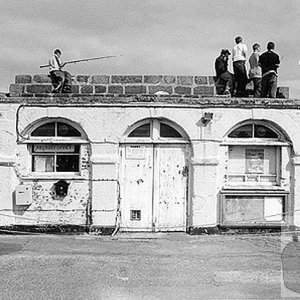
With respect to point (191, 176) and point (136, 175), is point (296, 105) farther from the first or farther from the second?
point (136, 175)

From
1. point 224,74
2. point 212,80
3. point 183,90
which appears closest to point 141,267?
point 183,90

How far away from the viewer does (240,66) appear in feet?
50.8

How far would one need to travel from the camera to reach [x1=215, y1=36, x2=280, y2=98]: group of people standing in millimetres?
15258

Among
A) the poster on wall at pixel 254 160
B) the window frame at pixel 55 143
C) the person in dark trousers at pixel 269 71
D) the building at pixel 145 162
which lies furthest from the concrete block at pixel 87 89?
the person in dark trousers at pixel 269 71

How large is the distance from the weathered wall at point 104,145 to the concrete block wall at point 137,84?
95cm

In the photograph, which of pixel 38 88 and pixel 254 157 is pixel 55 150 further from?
pixel 254 157

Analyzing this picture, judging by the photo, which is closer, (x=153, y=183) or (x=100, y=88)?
(x=153, y=183)

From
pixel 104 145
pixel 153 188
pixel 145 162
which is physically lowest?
pixel 153 188

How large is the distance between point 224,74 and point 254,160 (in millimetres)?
2711

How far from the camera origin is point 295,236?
14133 mm

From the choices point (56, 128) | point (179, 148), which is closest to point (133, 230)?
point (179, 148)

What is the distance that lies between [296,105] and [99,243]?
6.41 m

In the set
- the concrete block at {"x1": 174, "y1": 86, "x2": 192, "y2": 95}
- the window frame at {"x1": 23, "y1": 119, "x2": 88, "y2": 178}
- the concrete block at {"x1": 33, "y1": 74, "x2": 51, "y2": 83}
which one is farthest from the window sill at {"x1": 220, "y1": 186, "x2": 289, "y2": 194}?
the concrete block at {"x1": 33, "y1": 74, "x2": 51, "y2": 83}

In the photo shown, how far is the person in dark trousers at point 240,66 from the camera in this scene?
1548 centimetres
